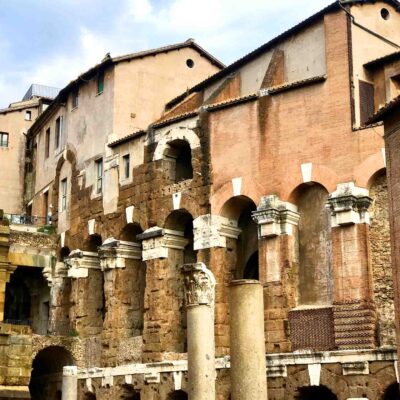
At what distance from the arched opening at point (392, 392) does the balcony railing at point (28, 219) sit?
1822cm

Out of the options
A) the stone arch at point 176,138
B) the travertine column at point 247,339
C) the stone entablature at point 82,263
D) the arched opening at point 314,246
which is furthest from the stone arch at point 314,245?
the stone entablature at point 82,263

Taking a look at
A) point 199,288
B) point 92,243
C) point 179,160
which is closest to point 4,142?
point 92,243

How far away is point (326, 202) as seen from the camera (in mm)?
22875

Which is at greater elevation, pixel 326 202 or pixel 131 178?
pixel 131 178

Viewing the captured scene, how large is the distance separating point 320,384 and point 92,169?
13.6 metres

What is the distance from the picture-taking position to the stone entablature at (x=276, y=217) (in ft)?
77.7

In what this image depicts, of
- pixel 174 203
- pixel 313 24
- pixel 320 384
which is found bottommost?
pixel 320 384

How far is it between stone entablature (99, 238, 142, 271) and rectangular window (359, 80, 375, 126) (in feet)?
32.7

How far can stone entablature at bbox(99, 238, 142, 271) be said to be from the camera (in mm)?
29219

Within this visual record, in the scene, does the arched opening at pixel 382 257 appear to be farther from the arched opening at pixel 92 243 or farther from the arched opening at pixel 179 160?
the arched opening at pixel 92 243

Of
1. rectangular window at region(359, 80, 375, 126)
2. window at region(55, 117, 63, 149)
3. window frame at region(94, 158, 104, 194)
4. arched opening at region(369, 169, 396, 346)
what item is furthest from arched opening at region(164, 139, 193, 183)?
window at region(55, 117, 63, 149)

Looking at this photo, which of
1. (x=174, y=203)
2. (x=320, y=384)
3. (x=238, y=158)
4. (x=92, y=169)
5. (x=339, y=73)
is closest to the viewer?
(x=320, y=384)

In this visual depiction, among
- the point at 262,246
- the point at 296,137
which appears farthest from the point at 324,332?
the point at 296,137

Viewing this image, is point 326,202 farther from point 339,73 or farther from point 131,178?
point 131,178
